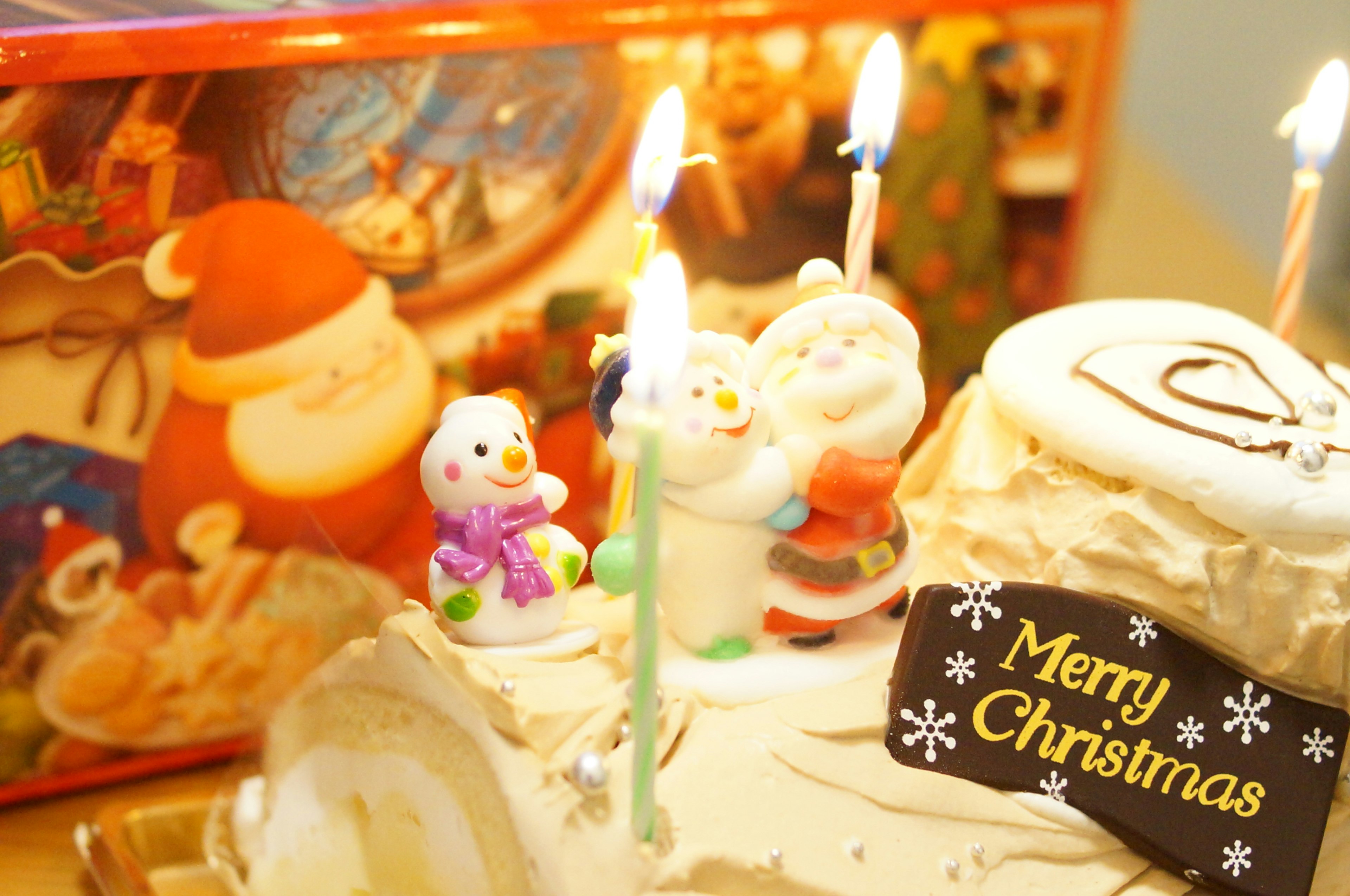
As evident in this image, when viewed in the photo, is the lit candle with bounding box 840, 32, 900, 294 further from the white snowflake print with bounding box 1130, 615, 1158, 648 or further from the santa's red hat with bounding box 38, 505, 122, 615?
the santa's red hat with bounding box 38, 505, 122, 615

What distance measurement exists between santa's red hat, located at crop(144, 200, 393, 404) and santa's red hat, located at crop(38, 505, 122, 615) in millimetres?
228

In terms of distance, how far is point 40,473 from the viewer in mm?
1634

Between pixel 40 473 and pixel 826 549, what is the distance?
1.03 m

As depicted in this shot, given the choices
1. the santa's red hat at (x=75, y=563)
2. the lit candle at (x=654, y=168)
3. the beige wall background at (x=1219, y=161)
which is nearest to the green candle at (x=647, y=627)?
the lit candle at (x=654, y=168)

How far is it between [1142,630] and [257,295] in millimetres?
1199

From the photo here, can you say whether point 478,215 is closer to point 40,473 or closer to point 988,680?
point 40,473

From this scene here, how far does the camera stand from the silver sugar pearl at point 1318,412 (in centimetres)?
144

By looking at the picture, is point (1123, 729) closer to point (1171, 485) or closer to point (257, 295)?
point (1171, 485)

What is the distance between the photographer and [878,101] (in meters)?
1.54


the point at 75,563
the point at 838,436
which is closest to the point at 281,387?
the point at 75,563

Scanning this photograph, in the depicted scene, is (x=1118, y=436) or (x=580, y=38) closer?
(x=1118, y=436)

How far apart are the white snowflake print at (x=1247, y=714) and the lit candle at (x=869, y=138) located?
2.03 ft

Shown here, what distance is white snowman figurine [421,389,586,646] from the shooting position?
128 cm

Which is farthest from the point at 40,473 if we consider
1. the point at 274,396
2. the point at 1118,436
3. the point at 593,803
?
the point at 1118,436
